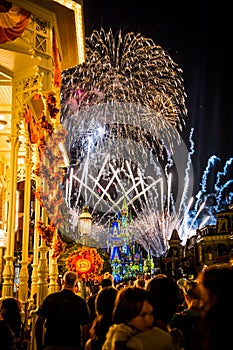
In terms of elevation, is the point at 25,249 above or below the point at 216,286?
above

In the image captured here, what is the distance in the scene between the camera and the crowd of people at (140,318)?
10.3 feet

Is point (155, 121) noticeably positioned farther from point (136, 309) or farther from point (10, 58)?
point (136, 309)

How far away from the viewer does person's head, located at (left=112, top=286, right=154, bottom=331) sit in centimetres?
412

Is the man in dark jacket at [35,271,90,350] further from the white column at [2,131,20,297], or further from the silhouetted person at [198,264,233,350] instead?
the white column at [2,131,20,297]

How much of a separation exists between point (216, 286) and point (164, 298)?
1555 millimetres

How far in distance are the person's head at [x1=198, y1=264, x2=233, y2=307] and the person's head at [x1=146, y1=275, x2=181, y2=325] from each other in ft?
3.86

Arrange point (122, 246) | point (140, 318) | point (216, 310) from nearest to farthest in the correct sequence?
point (216, 310), point (140, 318), point (122, 246)

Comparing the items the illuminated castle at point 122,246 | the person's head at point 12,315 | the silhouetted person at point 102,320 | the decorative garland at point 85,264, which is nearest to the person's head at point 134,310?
the silhouetted person at point 102,320

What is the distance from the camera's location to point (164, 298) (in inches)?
190

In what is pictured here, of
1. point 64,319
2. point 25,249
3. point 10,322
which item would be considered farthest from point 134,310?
point 25,249

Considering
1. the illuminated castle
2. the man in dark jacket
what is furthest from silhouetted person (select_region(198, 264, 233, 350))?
the illuminated castle

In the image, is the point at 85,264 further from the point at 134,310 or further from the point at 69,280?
the point at 134,310

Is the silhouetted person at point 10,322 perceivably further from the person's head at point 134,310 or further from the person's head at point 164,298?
the person's head at point 134,310

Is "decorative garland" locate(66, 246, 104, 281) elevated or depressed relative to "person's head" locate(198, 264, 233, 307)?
elevated
